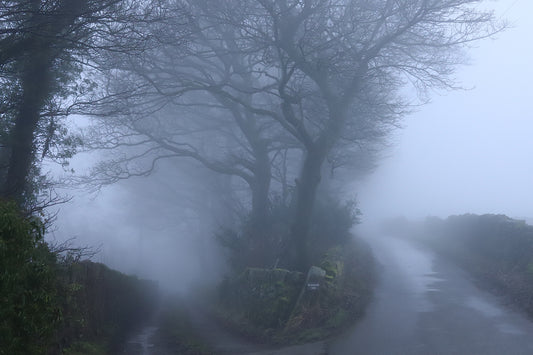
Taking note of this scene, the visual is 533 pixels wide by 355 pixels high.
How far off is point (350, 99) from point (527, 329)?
28.5 ft

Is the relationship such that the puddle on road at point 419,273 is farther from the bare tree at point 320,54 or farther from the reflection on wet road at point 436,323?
the bare tree at point 320,54

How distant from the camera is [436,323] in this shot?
12172 mm

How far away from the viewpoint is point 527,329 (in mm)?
10914

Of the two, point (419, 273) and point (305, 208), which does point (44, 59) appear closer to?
point (305, 208)

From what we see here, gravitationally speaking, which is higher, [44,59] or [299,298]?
[44,59]

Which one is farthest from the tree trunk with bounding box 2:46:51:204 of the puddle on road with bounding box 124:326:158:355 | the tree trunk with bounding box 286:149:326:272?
the tree trunk with bounding box 286:149:326:272

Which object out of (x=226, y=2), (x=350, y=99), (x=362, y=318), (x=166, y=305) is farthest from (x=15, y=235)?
(x=166, y=305)

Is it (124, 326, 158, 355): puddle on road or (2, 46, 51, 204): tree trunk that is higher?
(2, 46, 51, 204): tree trunk

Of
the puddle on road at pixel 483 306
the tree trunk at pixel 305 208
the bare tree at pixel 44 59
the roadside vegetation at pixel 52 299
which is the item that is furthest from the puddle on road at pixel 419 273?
the bare tree at pixel 44 59

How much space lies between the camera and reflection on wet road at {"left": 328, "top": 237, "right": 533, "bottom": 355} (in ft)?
33.7

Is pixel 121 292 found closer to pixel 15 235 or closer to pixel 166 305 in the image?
pixel 166 305

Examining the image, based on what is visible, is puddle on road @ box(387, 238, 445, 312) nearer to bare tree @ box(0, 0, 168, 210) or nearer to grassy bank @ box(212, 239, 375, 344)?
grassy bank @ box(212, 239, 375, 344)

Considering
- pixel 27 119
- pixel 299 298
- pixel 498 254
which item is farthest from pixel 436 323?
pixel 27 119

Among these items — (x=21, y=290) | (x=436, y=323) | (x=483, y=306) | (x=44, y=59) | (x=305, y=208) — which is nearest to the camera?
(x=21, y=290)
